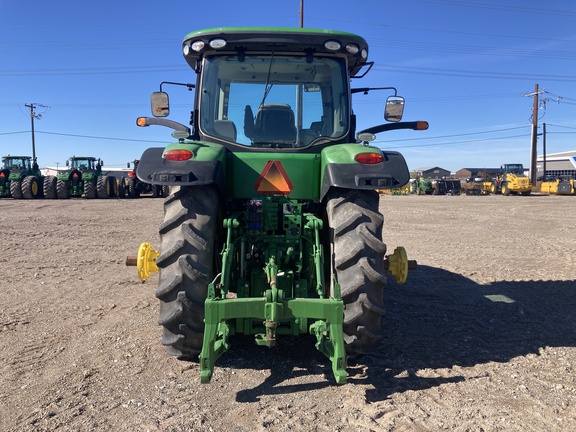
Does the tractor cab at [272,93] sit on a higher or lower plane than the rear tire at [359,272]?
higher

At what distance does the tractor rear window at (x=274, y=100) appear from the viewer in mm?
4145

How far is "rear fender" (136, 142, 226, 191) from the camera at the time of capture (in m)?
3.31

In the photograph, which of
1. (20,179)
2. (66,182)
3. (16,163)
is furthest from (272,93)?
(16,163)

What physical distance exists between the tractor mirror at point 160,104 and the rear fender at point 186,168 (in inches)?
39.4

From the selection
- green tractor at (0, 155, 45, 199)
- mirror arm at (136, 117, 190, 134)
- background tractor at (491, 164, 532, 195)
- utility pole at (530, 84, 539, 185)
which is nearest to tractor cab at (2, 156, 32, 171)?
green tractor at (0, 155, 45, 199)

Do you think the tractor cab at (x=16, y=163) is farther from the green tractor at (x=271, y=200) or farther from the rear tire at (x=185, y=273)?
the rear tire at (x=185, y=273)

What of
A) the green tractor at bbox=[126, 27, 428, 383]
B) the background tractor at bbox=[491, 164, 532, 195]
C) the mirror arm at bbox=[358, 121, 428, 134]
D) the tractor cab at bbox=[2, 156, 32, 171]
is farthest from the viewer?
the background tractor at bbox=[491, 164, 532, 195]

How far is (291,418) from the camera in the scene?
108 inches

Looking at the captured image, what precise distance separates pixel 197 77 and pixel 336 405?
9.73 ft

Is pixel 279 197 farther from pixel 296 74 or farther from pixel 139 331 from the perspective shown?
pixel 139 331

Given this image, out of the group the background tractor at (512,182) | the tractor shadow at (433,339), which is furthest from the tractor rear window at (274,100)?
the background tractor at (512,182)

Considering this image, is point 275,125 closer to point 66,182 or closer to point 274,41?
point 274,41

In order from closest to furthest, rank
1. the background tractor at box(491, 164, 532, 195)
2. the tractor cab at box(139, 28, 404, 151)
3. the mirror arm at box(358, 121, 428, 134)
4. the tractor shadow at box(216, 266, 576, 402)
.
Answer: the tractor shadow at box(216, 266, 576, 402)
the tractor cab at box(139, 28, 404, 151)
the mirror arm at box(358, 121, 428, 134)
the background tractor at box(491, 164, 532, 195)

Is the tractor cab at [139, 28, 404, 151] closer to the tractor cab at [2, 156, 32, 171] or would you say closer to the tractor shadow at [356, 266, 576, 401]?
the tractor shadow at [356, 266, 576, 401]
